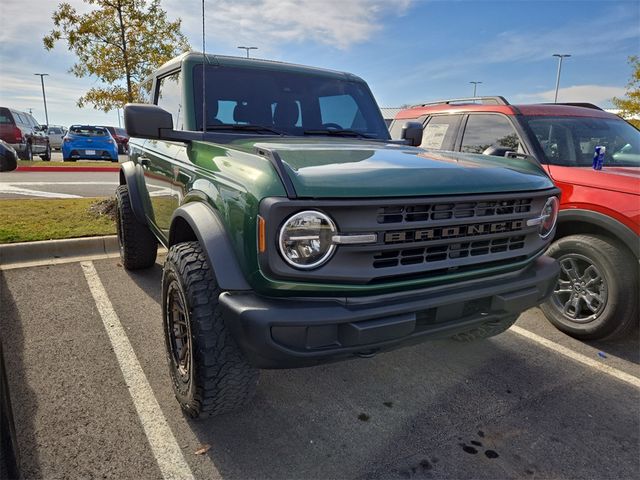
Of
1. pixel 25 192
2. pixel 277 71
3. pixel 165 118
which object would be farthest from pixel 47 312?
pixel 25 192

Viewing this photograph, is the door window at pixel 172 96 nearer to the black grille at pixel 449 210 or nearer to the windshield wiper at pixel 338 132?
the windshield wiper at pixel 338 132

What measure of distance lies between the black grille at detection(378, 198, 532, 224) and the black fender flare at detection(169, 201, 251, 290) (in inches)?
25.9

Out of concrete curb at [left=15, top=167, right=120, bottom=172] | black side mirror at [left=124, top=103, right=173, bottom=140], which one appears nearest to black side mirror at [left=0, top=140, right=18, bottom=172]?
black side mirror at [left=124, top=103, right=173, bottom=140]

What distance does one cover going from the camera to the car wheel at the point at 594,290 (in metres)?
3.25

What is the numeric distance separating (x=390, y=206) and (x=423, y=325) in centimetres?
60

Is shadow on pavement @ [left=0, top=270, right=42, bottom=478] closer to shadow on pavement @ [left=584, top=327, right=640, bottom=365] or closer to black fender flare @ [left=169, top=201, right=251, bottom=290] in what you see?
black fender flare @ [left=169, top=201, right=251, bottom=290]

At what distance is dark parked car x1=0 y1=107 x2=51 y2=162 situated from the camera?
47.0 ft

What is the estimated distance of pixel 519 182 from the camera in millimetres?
2314

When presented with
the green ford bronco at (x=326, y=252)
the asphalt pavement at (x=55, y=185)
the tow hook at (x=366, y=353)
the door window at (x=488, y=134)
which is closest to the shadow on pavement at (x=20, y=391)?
the green ford bronco at (x=326, y=252)

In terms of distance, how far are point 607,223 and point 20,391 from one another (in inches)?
160

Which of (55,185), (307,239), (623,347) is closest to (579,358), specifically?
(623,347)

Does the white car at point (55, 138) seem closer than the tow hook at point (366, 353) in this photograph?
No

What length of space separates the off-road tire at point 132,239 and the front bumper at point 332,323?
2794mm

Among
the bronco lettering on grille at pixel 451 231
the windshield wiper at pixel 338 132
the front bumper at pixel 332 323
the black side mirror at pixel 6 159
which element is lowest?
the front bumper at pixel 332 323
